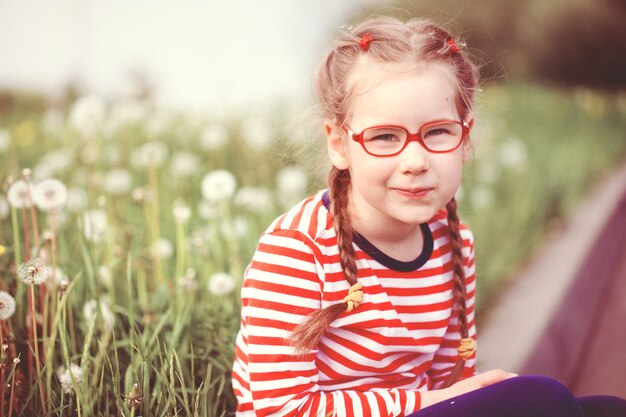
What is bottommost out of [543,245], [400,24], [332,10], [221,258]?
[543,245]

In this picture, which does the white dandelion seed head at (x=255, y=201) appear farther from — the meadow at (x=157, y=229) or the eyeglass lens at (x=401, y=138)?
the eyeglass lens at (x=401, y=138)

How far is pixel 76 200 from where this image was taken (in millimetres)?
2721

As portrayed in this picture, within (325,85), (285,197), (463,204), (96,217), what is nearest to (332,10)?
(463,204)

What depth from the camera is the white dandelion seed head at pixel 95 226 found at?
7.30ft

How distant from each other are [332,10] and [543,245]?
3678 millimetres

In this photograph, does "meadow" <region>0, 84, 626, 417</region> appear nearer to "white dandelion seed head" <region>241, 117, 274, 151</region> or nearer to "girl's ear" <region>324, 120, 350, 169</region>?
"white dandelion seed head" <region>241, 117, 274, 151</region>

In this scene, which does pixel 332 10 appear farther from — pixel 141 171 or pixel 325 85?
pixel 325 85

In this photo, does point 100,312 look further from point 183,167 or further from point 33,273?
point 183,167

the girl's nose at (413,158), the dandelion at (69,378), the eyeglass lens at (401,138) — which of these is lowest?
the dandelion at (69,378)

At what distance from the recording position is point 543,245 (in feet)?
13.2

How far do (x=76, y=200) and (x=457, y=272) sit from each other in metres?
1.59

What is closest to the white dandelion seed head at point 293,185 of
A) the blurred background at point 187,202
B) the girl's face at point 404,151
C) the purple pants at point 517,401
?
the blurred background at point 187,202

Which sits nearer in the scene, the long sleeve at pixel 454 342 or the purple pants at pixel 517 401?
the purple pants at pixel 517 401

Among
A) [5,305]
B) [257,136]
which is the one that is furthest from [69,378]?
[257,136]
